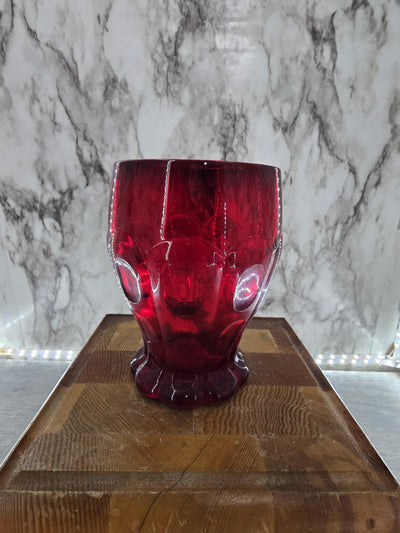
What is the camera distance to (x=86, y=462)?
34 centimetres

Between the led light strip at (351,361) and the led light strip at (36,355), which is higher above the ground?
the led light strip at (351,361)

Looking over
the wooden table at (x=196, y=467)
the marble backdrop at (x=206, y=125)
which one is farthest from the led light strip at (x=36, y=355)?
the wooden table at (x=196, y=467)

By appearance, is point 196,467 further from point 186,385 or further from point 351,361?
point 351,361

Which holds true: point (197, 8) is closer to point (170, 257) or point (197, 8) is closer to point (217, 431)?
point (170, 257)

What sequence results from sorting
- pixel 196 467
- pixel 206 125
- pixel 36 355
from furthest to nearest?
pixel 36 355 → pixel 206 125 → pixel 196 467

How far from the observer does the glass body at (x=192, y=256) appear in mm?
346

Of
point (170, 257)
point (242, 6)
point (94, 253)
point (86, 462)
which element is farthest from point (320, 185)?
point (86, 462)

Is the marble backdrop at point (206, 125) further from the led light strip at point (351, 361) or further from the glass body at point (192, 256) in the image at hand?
the glass body at point (192, 256)

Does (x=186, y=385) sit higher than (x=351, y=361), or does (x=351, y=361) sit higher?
(x=186, y=385)

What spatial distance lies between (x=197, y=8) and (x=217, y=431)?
0.74 m

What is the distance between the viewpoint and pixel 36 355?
989 millimetres

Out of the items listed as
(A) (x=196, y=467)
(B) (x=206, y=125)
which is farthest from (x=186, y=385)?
(B) (x=206, y=125)

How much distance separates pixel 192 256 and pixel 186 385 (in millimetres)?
143

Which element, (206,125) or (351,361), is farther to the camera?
(351,361)
